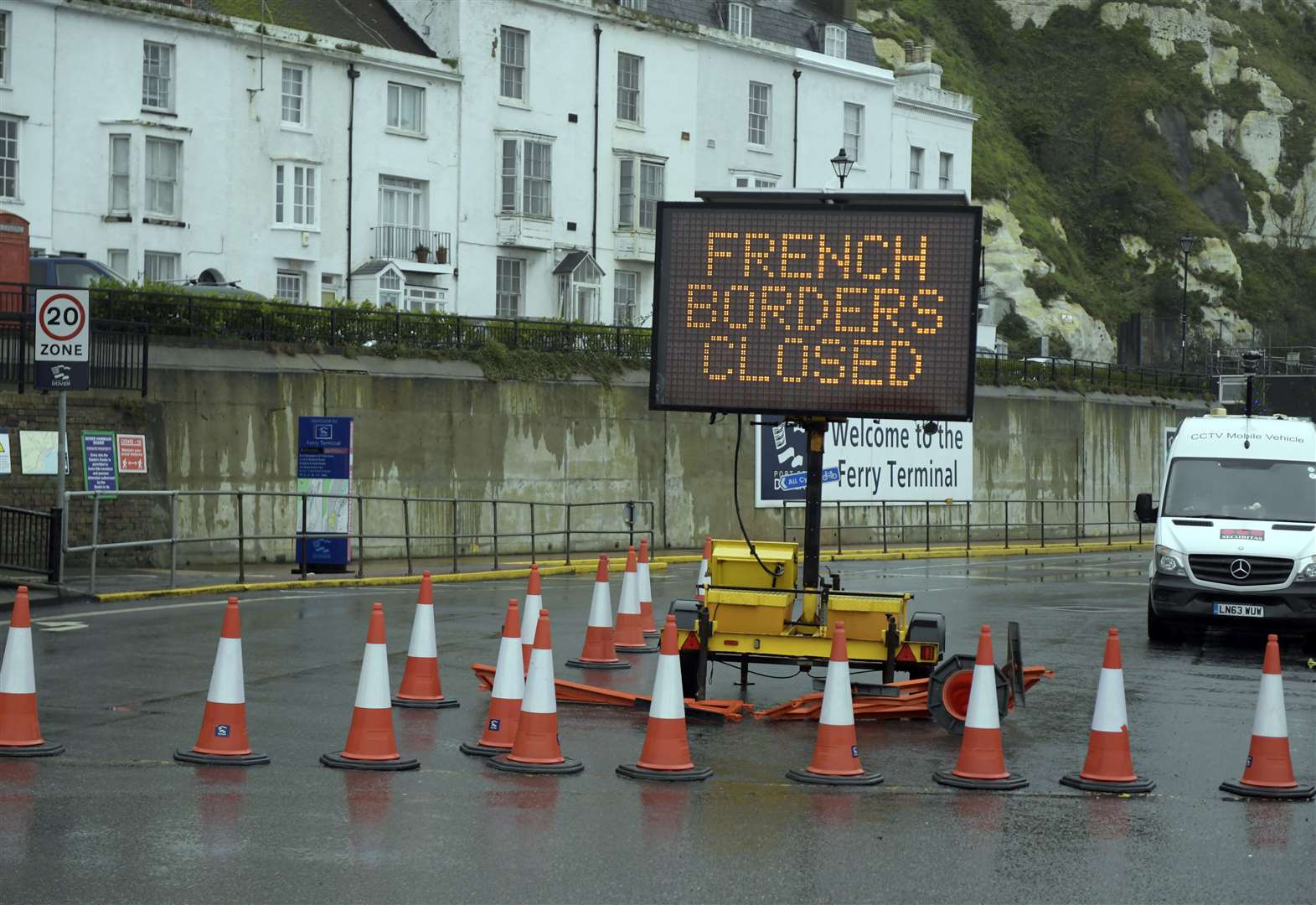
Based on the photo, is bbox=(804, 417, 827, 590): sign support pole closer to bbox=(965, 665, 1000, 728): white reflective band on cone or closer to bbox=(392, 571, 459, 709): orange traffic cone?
bbox=(392, 571, 459, 709): orange traffic cone

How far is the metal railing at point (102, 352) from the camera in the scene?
84.7ft

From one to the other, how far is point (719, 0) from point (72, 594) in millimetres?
39133

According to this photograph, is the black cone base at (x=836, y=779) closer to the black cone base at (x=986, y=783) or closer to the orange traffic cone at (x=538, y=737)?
the black cone base at (x=986, y=783)

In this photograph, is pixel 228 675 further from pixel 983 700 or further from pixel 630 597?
pixel 630 597

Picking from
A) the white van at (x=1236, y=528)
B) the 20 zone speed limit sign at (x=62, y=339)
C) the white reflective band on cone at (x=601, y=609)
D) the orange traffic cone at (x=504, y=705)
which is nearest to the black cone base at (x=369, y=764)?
the orange traffic cone at (x=504, y=705)

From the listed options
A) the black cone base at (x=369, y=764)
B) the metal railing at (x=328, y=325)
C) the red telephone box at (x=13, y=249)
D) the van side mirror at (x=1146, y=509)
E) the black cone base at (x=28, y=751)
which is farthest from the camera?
the red telephone box at (x=13, y=249)

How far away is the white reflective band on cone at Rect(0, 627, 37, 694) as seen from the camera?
11.0 metres

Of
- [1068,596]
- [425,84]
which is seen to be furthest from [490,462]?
[425,84]

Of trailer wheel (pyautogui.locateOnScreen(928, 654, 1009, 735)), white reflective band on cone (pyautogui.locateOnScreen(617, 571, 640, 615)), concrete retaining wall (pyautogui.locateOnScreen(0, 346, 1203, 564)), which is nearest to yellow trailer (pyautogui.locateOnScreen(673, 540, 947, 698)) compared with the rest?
trailer wheel (pyautogui.locateOnScreen(928, 654, 1009, 735))

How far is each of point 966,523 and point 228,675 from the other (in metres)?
32.6

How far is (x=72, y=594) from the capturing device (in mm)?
20969

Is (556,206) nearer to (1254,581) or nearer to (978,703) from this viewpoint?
(1254,581)

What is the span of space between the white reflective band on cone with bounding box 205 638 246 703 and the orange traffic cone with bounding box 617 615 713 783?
93.2 inches

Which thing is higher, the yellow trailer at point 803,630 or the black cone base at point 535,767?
the yellow trailer at point 803,630
